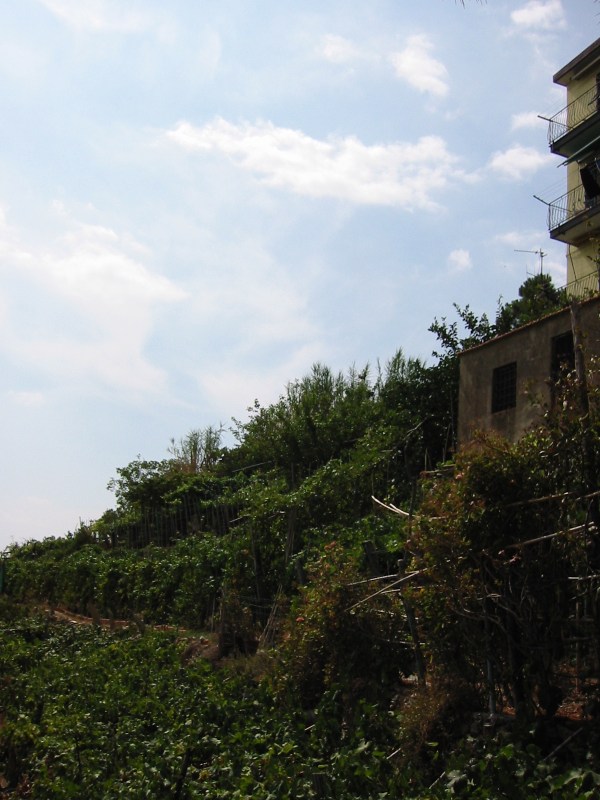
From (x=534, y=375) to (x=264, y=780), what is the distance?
7.83 meters

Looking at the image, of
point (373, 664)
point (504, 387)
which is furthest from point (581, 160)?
point (373, 664)

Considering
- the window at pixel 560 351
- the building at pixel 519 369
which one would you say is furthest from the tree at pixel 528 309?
the window at pixel 560 351

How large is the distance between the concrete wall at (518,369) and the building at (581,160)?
10262 millimetres

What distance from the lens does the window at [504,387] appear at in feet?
43.0

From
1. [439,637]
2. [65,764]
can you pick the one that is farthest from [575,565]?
[65,764]

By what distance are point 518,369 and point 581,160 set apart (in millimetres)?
13878

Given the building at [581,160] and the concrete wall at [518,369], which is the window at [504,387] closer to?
the concrete wall at [518,369]

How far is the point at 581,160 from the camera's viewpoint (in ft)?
79.8

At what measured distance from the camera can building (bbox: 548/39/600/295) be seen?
23.5 meters

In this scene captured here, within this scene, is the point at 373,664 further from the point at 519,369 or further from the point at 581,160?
the point at 581,160

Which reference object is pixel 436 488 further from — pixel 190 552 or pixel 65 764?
pixel 190 552

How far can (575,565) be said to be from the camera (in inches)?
241

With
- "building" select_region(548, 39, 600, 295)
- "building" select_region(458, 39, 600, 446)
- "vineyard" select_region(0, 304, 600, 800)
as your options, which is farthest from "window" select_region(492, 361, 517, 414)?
"building" select_region(548, 39, 600, 295)

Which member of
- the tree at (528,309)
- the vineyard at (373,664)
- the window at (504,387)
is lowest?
the vineyard at (373,664)
